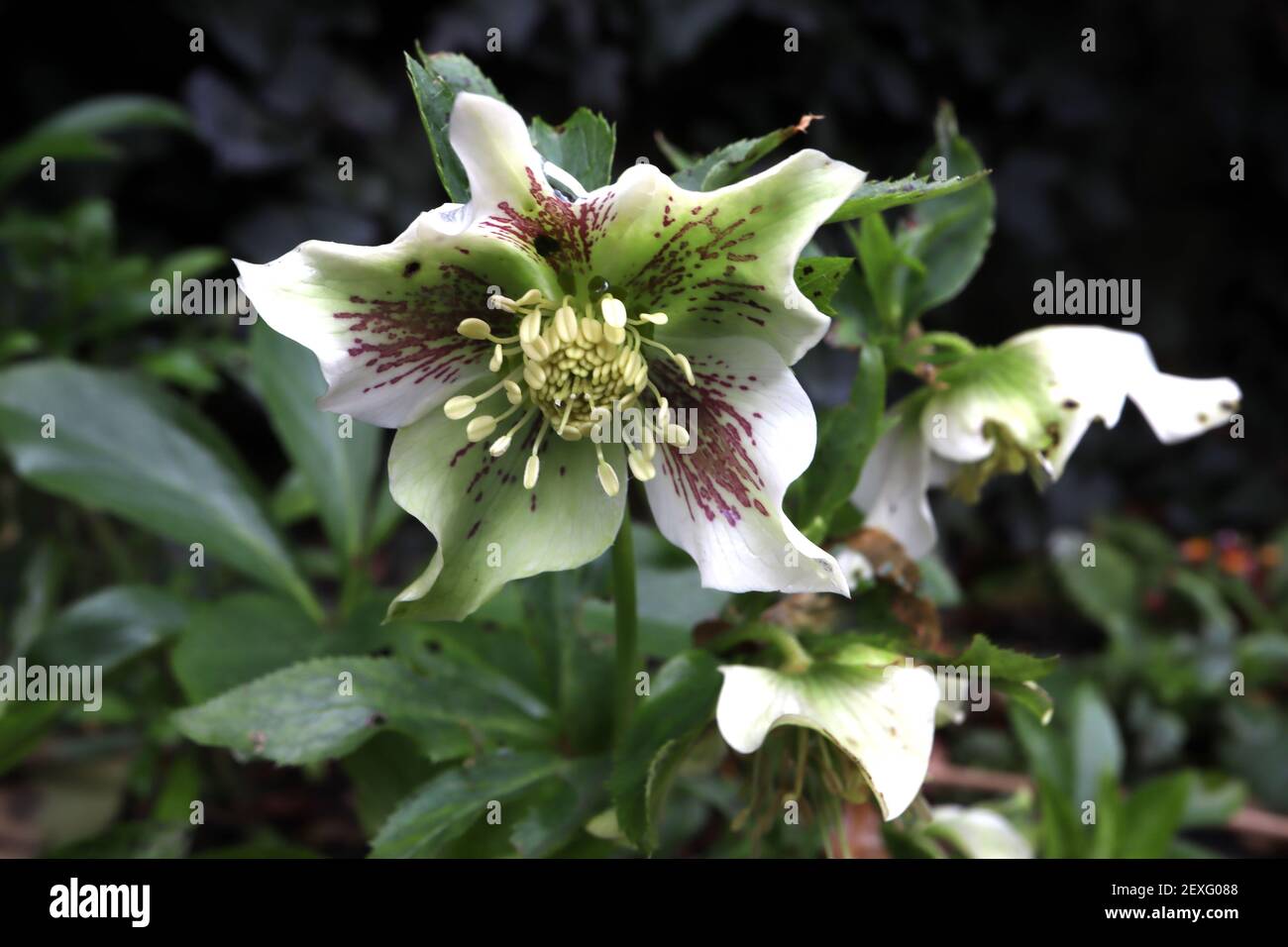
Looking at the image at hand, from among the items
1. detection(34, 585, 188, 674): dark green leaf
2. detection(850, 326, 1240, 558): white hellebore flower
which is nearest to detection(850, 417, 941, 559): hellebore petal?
detection(850, 326, 1240, 558): white hellebore flower

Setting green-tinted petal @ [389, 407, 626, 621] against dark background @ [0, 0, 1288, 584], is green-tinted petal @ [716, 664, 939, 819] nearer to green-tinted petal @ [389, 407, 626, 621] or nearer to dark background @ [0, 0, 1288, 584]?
green-tinted petal @ [389, 407, 626, 621]

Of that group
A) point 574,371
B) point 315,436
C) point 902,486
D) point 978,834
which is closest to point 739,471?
point 574,371

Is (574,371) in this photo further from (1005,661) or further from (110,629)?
(110,629)

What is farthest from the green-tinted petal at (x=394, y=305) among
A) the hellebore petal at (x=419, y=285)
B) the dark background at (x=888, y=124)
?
the dark background at (x=888, y=124)

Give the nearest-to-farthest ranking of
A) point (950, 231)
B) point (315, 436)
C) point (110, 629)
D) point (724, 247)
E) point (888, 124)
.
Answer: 1. point (724, 247)
2. point (950, 231)
3. point (110, 629)
4. point (315, 436)
5. point (888, 124)

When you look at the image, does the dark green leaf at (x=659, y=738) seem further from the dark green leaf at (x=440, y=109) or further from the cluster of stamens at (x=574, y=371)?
the dark green leaf at (x=440, y=109)
